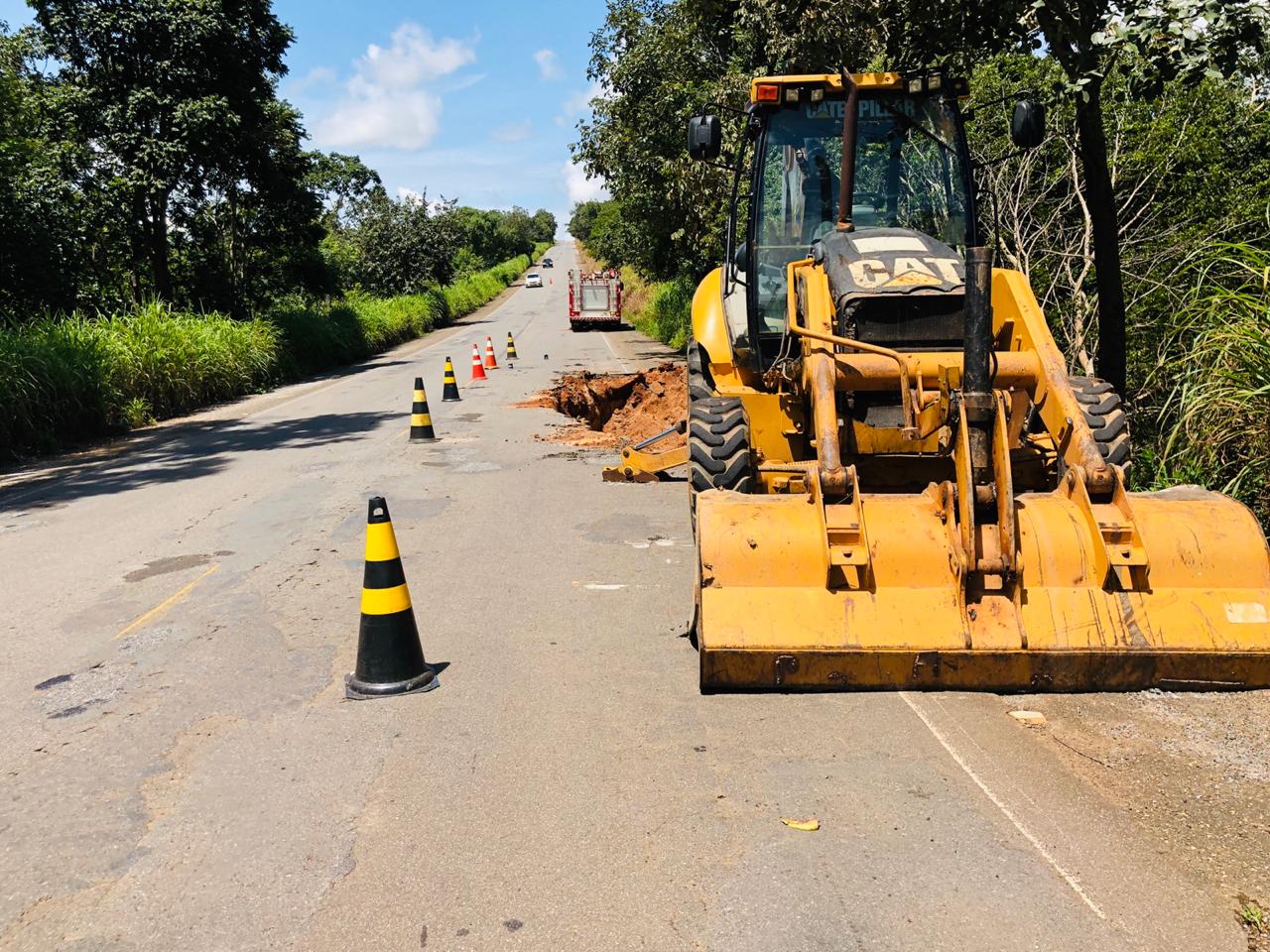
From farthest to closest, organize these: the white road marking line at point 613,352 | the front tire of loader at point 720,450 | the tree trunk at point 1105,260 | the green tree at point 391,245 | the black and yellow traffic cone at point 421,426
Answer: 1. the green tree at point 391,245
2. the white road marking line at point 613,352
3. the black and yellow traffic cone at point 421,426
4. the tree trunk at point 1105,260
5. the front tire of loader at point 720,450

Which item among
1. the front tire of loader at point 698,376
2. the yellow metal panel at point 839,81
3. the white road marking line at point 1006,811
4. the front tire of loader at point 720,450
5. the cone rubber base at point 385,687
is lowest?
the white road marking line at point 1006,811

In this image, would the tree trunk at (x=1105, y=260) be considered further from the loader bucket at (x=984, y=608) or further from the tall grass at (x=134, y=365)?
the tall grass at (x=134, y=365)

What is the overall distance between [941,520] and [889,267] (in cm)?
176

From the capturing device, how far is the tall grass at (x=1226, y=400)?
6309mm

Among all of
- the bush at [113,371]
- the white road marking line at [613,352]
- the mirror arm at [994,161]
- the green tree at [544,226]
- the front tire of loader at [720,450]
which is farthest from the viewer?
the green tree at [544,226]

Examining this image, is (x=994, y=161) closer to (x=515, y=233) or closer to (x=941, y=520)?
(x=941, y=520)

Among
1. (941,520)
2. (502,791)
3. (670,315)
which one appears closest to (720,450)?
(941,520)

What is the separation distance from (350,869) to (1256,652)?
12.4 ft

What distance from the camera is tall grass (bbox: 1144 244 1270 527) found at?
631cm

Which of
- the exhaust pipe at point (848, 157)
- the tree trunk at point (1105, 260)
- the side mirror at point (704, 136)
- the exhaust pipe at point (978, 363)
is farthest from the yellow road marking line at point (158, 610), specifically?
the tree trunk at point (1105, 260)

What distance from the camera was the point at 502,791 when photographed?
3.79m

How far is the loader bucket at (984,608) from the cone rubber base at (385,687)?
140 centimetres

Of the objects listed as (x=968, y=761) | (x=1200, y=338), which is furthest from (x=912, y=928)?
(x=1200, y=338)

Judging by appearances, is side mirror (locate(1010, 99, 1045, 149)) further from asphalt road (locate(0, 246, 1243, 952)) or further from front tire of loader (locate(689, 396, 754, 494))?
asphalt road (locate(0, 246, 1243, 952))
